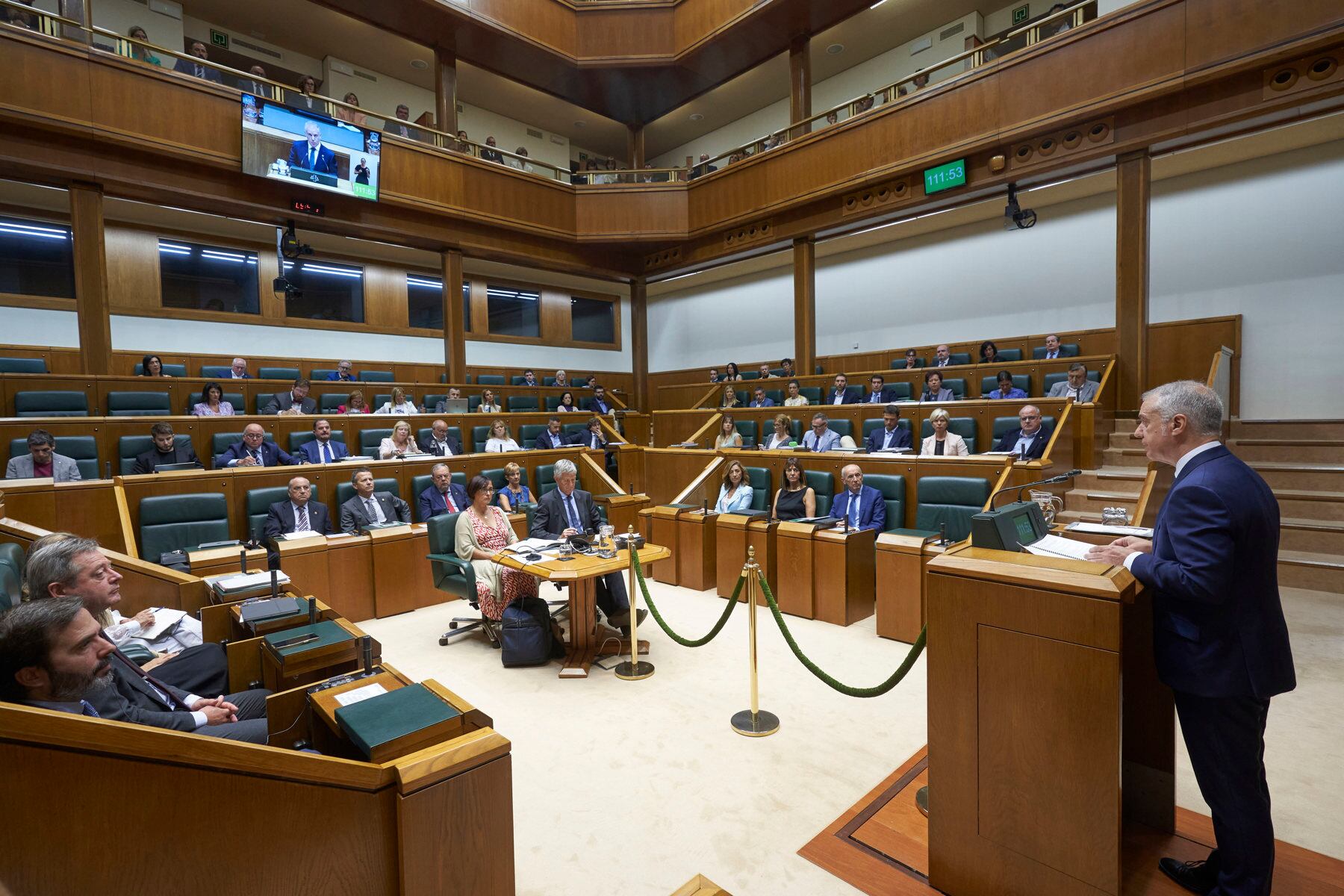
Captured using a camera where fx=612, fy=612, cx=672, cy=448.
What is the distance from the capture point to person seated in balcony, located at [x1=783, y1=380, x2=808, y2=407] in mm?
7945

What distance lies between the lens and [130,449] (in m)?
4.87

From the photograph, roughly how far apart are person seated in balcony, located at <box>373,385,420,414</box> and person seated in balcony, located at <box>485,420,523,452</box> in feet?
4.63

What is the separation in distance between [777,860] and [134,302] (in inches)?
404

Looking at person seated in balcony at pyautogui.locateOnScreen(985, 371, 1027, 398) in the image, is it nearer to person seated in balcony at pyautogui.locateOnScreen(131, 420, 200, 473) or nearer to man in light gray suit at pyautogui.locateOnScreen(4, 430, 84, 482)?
person seated in balcony at pyautogui.locateOnScreen(131, 420, 200, 473)

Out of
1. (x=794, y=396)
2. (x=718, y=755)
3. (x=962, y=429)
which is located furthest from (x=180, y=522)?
(x=794, y=396)

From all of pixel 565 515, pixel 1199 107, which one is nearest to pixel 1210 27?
pixel 1199 107

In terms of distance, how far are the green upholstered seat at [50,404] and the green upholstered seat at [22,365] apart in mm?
2302

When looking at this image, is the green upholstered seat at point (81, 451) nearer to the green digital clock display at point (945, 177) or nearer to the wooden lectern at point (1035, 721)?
the wooden lectern at point (1035, 721)

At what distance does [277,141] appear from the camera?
721 centimetres

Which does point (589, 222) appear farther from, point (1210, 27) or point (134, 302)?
point (1210, 27)

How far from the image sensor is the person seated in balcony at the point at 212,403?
20.3 ft

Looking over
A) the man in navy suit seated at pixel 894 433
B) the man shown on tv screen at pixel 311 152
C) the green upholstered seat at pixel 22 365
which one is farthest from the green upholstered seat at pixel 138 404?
the man in navy suit seated at pixel 894 433

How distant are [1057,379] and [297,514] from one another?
23.7 ft

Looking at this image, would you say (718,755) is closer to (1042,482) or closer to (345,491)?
(1042,482)
